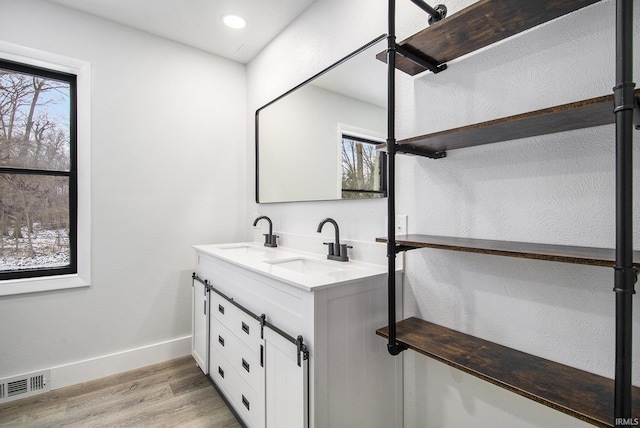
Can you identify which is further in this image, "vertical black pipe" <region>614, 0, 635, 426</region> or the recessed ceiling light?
the recessed ceiling light

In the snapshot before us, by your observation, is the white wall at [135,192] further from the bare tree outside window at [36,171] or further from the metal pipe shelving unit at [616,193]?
the metal pipe shelving unit at [616,193]

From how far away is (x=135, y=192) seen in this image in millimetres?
2559

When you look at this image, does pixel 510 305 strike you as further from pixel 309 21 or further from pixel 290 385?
pixel 309 21

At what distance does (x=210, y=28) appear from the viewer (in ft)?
8.20

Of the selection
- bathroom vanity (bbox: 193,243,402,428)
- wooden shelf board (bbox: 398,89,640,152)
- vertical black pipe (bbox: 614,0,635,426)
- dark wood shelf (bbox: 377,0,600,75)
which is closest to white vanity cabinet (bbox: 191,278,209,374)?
bathroom vanity (bbox: 193,243,402,428)

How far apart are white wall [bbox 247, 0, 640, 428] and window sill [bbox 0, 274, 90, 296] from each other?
226 centimetres

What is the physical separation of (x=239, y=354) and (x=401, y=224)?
119 centimetres

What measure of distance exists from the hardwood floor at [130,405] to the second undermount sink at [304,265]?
1.00 m

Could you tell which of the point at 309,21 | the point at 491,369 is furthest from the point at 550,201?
the point at 309,21

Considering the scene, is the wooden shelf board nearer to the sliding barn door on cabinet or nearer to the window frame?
the window frame

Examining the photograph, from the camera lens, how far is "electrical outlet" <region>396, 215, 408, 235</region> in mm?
1550

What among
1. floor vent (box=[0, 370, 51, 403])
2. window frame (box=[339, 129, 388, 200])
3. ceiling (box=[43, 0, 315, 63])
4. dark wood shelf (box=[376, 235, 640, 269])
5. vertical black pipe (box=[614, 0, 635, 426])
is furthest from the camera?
ceiling (box=[43, 0, 315, 63])

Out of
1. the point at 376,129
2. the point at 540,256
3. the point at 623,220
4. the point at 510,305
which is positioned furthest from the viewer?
the point at 376,129

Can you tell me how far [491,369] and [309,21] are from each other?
2.34 m
